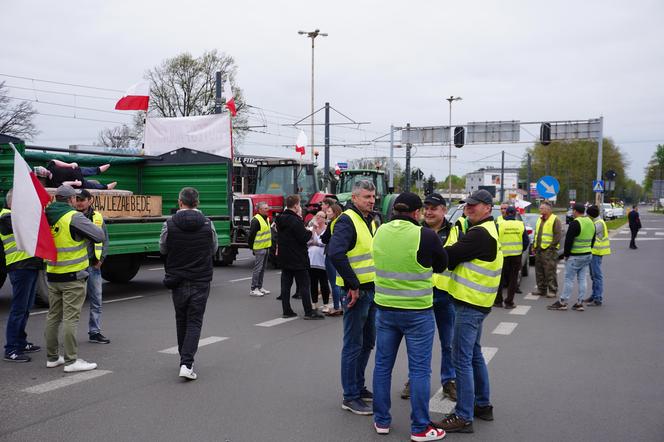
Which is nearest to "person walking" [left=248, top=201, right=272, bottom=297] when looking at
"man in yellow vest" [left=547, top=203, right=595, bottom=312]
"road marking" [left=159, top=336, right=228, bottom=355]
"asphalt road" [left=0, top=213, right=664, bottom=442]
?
"asphalt road" [left=0, top=213, right=664, bottom=442]

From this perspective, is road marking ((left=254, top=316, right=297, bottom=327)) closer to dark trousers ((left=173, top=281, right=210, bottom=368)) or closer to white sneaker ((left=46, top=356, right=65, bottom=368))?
dark trousers ((left=173, top=281, right=210, bottom=368))

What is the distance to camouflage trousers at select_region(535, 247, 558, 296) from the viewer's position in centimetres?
1163

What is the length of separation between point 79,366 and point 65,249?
114cm

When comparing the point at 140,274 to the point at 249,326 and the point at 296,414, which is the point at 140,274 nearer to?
the point at 249,326

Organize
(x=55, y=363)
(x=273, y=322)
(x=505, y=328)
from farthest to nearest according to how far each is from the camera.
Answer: (x=273, y=322)
(x=505, y=328)
(x=55, y=363)

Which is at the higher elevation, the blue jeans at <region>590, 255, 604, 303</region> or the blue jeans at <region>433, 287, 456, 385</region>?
the blue jeans at <region>433, 287, 456, 385</region>

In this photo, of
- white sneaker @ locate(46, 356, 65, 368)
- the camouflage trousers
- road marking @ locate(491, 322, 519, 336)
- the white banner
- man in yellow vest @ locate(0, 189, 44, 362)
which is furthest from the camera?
the white banner

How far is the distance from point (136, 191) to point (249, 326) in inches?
242

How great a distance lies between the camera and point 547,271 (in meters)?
11.7

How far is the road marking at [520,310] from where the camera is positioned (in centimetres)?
984

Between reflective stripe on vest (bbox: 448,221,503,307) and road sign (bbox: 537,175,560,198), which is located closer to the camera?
reflective stripe on vest (bbox: 448,221,503,307)

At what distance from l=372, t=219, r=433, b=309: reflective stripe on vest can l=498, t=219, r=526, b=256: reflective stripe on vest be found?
265 inches

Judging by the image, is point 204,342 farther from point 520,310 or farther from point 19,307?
point 520,310

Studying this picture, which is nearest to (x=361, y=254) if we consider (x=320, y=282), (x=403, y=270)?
(x=403, y=270)
